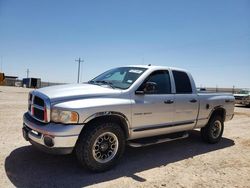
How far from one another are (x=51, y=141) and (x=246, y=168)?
3.98m

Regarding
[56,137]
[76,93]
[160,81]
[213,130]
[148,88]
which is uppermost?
[160,81]

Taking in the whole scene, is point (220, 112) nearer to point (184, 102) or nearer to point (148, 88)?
point (184, 102)

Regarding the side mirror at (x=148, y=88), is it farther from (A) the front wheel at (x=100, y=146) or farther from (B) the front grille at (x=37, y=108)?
(B) the front grille at (x=37, y=108)

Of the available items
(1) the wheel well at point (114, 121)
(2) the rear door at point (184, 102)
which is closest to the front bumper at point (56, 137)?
(1) the wheel well at point (114, 121)

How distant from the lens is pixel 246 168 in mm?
5289

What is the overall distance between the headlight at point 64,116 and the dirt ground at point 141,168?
969 millimetres

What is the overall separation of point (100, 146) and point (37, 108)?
1.33 metres

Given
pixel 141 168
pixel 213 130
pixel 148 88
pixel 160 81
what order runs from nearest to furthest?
pixel 141 168, pixel 148 88, pixel 160 81, pixel 213 130

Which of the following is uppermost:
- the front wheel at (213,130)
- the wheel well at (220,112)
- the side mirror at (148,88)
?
the side mirror at (148,88)

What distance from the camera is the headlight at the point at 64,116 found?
414 cm

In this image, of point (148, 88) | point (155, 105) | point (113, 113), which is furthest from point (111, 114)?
point (155, 105)

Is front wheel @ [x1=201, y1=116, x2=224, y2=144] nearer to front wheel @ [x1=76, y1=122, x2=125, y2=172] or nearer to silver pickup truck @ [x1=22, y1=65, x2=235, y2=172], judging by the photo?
silver pickup truck @ [x1=22, y1=65, x2=235, y2=172]

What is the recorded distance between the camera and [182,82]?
6.41 meters

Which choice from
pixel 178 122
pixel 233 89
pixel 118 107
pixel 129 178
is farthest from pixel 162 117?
pixel 233 89
